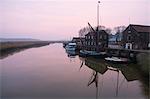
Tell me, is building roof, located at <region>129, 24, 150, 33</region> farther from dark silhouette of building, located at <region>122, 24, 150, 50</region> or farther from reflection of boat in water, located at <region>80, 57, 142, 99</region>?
reflection of boat in water, located at <region>80, 57, 142, 99</region>

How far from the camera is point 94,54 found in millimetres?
21281

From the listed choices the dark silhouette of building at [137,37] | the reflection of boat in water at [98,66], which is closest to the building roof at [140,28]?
the dark silhouette of building at [137,37]

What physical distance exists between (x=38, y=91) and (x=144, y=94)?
13.7 feet

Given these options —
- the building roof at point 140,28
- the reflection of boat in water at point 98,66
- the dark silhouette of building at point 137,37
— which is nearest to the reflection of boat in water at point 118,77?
the reflection of boat in water at point 98,66

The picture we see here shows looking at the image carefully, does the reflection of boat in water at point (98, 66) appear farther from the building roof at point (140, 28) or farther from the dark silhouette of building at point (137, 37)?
the building roof at point (140, 28)

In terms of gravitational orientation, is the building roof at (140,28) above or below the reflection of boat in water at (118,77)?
above

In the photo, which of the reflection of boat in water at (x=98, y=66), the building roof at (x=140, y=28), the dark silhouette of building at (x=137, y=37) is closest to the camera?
the reflection of boat in water at (x=98, y=66)

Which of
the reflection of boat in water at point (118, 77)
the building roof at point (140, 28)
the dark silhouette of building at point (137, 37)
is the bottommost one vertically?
the reflection of boat in water at point (118, 77)

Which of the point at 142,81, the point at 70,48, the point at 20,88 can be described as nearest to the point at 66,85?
the point at 20,88

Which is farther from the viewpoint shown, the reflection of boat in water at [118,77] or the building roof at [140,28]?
the building roof at [140,28]

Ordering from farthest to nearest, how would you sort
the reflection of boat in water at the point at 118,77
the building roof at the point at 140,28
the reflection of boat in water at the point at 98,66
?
the building roof at the point at 140,28 → the reflection of boat in water at the point at 98,66 → the reflection of boat in water at the point at 118,77

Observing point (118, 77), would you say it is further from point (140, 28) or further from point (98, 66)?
point (140, 28)

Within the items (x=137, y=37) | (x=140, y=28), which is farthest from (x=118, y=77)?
(x=140, y=28)

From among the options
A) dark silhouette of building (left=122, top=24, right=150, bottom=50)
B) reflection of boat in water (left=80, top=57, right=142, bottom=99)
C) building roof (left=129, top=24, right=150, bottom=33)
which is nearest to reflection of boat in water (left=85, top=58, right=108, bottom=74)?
reflection of boat in water (left=80, top=57, right=142, bottom=99)
